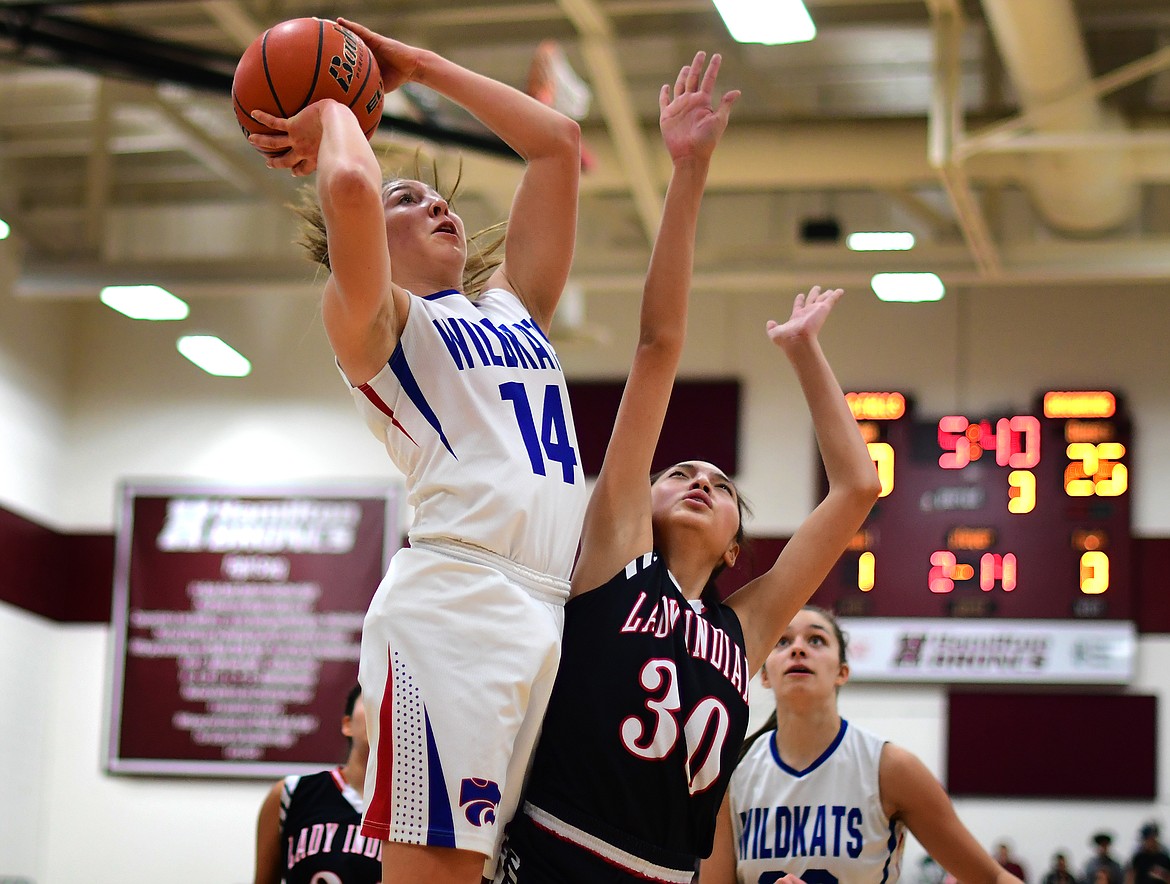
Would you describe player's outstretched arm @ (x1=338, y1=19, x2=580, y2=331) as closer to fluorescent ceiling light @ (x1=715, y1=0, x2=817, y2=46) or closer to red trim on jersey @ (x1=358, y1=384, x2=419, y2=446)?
red trim on jersey @ (x1=358, y1=384, x2=419, y2=446)

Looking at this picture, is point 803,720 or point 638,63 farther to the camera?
point 638,63

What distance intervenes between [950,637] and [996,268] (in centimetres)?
262

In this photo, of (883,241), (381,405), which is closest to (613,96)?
(883,241)

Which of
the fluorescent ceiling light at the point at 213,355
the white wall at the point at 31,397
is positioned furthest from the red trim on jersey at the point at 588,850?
the white wall at the point at 31,397

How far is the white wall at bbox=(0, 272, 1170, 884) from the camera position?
11.3 meters

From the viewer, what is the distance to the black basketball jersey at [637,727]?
249 centimetres

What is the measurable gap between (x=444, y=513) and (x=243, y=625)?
10336 mm

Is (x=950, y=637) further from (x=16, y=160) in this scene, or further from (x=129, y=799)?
(x=16, y=160)

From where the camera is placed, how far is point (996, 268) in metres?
9.97

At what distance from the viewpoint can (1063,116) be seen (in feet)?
29.7

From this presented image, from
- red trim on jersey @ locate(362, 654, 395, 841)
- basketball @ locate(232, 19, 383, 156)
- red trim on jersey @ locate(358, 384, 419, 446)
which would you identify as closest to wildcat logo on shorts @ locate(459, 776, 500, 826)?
red trim on jersey @ locate(362, 654, 395, 841)

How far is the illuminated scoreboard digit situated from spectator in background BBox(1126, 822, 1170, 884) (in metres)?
1.44

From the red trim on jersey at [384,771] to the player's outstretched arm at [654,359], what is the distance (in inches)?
15.8

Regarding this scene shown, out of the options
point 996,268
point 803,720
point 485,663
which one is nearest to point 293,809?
point 803,720
